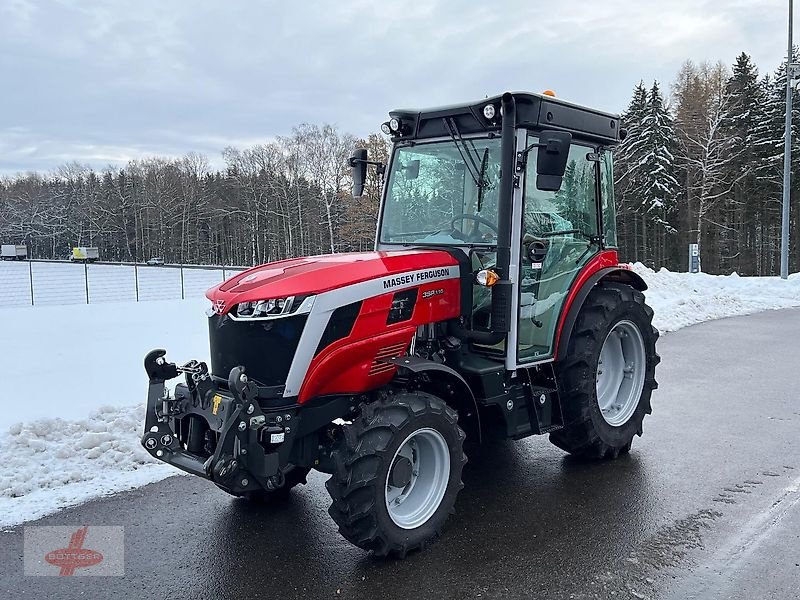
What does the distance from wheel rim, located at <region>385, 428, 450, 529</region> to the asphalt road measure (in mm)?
239

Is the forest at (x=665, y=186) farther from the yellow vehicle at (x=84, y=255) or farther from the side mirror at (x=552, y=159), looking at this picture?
the side mirror at (x=552, y=159)

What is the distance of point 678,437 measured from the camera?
629 centimetres

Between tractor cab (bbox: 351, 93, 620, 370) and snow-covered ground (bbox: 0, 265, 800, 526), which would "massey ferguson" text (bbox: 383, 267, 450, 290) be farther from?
snow-covered ground (bbox: 0, 265, 800, 526)

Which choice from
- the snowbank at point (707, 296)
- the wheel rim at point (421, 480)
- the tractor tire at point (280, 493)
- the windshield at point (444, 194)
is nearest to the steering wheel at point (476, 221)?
the windshield at point (444, 194)

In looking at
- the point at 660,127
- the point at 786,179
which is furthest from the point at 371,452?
the point at 660,127

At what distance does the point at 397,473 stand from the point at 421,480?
0.31 meters

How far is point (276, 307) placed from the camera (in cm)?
383

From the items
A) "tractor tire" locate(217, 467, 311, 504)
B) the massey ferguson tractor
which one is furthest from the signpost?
"tractor tire" locate(217, 467, 311, 504)

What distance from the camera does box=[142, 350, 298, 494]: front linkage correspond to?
3.62 metres

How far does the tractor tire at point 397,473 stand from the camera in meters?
3.67

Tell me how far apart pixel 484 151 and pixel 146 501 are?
11.4ft

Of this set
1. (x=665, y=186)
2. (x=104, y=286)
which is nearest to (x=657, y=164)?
(x=665, y=186)

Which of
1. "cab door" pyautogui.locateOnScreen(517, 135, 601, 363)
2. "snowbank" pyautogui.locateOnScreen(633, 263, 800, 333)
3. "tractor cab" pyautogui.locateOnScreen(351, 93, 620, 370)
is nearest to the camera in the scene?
"tractor cab" pyautogui.locateOnScreen(351, 93, 620, 370)

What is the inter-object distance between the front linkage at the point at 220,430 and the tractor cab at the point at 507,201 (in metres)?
1.56
